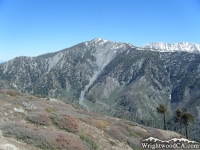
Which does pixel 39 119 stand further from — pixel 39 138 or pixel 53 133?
pixel 39 138

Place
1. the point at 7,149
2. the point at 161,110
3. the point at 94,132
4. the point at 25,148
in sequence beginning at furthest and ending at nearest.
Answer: the point at 161,110, the point at 94,132, the point at 25,148, the point at 7,149

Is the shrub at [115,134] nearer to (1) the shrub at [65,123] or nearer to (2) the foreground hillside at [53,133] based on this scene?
(2) the foreground hillside at [53,133]

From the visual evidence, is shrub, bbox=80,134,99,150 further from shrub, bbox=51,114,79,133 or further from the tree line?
the tree line

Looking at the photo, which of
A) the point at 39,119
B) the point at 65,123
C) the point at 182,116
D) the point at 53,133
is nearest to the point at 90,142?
the point at 65,123

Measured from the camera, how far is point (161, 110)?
281 feet

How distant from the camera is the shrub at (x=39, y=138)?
74.5 ft

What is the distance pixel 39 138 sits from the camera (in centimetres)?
2350

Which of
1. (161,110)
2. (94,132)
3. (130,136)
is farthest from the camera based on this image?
(161,110)

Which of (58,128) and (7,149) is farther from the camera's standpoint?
(58,128)

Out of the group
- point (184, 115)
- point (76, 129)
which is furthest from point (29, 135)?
point (184, 115)

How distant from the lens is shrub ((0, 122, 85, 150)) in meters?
22.7

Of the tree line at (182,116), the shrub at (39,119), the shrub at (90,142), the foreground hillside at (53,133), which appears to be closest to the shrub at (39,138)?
the foreground hillside at (53,133)

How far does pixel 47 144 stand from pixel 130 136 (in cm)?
2227

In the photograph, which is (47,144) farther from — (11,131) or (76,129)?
(76,129)
